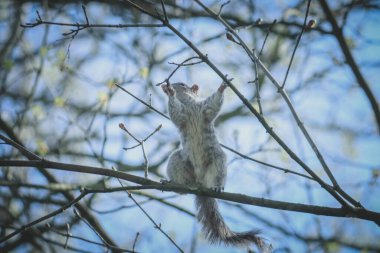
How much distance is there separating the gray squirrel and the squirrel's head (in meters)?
0.40

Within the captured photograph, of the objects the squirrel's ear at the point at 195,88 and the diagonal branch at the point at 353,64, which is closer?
the diagonal branch at the point at 353,64

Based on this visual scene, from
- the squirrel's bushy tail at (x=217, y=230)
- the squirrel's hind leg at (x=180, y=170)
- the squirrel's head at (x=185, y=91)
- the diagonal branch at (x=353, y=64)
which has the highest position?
the squirrel's head at (x=185, y=91)

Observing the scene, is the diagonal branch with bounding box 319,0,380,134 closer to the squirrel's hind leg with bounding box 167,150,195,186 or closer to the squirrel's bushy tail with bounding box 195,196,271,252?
the squirrel's bushy tail with bounding box 195,196,271,252

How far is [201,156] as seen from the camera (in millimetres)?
4867

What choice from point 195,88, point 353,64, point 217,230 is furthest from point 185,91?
point 353,64

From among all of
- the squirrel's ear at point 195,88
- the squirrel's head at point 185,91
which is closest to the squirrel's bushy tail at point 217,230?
the squirrel's head at point 185,91

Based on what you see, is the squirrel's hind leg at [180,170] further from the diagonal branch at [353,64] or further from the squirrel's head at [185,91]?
the diagonal branch at [353,64]

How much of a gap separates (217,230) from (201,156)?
82 centimetres

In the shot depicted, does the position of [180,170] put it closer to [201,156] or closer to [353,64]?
[201,156]

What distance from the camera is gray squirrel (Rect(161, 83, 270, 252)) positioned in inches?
186

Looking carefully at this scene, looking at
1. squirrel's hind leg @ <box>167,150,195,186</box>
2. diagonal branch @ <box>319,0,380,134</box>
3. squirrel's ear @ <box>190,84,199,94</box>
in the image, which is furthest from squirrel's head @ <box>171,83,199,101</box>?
diagonal branch @ <box>319,0,380,134</box>

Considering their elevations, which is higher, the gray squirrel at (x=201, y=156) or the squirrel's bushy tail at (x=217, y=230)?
the gray squirrel at (x=201, y=156)

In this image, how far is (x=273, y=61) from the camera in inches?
286

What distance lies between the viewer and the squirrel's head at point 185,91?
18.3 feet
